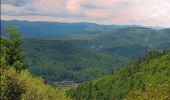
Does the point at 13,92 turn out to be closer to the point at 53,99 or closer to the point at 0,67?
the point at 0,67

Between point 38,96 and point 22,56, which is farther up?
point 22,56

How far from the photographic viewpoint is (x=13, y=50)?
324 ft

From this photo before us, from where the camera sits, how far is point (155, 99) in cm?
6319

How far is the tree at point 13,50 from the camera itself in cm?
9712

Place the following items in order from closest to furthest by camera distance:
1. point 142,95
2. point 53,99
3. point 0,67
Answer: point 142,95 → point 0,67 → point 53,99

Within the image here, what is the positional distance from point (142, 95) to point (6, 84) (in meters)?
24.1

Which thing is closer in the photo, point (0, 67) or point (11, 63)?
point (0, 67)

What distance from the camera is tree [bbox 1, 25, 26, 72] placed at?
97125 millimetres

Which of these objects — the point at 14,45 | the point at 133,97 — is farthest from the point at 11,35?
the point at 133,97

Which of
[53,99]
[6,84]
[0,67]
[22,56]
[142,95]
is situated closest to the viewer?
[6,84]

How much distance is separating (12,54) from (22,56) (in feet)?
9.36

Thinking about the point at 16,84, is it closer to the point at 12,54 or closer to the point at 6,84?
the point at 6,84

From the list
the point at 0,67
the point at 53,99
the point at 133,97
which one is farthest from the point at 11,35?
the point at 133,97

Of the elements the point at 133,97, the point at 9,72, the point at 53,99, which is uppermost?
the point at 9,72
